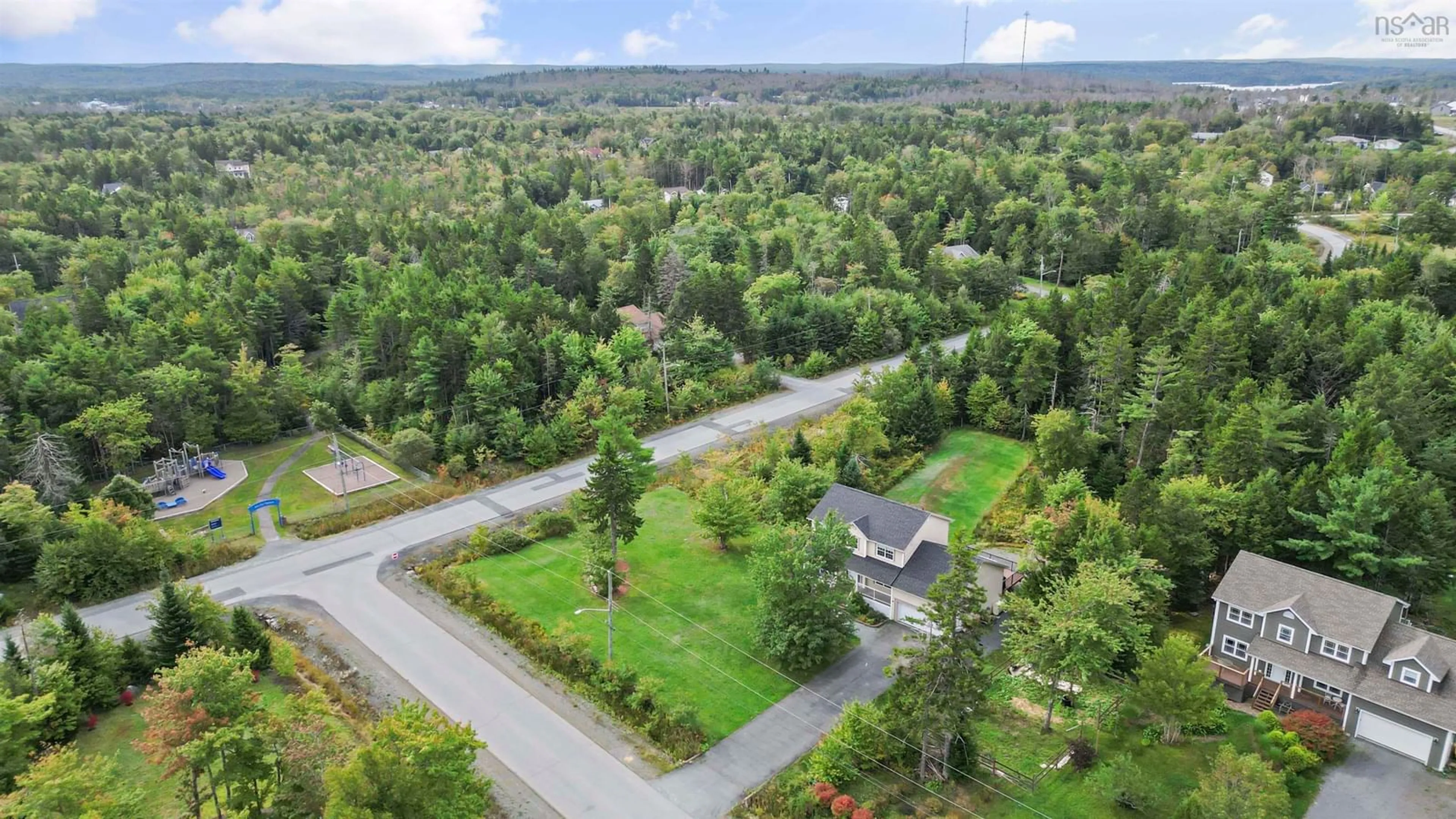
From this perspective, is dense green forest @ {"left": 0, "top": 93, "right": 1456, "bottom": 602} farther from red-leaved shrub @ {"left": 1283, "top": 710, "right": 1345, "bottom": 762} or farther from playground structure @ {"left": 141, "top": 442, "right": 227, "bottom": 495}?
red-leaved shrub @ {"left": 1283, "top": 710, "right": 1345, "bottom": 762}

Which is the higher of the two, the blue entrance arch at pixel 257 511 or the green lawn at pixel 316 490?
the blue entrance arch at pixel 257 511

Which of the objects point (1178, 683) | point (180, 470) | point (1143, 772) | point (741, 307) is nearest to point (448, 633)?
point (180, 470)

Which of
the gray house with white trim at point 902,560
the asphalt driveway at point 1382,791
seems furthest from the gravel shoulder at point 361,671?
the asphalt driveway at point 1382,791

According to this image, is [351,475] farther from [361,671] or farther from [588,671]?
[588,671]

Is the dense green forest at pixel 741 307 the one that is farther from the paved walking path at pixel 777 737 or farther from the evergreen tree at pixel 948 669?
the evergreen tree at pixel 948 669

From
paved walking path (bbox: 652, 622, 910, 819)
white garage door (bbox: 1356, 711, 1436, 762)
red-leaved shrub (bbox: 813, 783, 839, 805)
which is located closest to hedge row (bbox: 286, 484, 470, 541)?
paved walking path (bbox: 652, 622, 910, 819)
